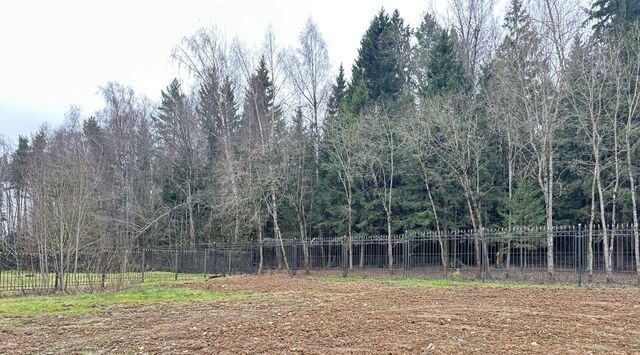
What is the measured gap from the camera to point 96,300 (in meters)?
11.2

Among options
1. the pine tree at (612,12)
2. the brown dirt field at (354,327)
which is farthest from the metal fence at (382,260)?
the pine tree at (612,12)

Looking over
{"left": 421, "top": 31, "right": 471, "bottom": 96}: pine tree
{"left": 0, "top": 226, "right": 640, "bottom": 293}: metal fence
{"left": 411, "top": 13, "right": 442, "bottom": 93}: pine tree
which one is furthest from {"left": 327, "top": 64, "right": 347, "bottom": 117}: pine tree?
{"left": 0, "top": 226, "right": 640, "bottom": 293}: metal fence

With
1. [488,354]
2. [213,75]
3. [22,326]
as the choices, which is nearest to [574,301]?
[488,354]

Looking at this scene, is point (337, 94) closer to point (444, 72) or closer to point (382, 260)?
point (444, 72)

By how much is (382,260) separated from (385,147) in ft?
18.0

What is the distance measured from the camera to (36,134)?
42.8m

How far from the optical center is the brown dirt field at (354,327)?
568 centimetres

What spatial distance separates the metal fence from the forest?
2.09ft

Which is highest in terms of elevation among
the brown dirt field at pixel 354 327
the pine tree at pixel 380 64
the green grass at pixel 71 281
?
the pine tree at pixel 380 64

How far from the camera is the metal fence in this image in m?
14.4

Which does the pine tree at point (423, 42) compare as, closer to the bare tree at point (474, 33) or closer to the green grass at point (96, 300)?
the bare tree at point (474, 33)

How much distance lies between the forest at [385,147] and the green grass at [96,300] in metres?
2.42

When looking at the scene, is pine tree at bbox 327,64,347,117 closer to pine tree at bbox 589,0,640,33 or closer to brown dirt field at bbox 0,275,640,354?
pine tree at bbox 589,0,640,33

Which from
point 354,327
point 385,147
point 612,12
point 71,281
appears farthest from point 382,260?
point 354,327
